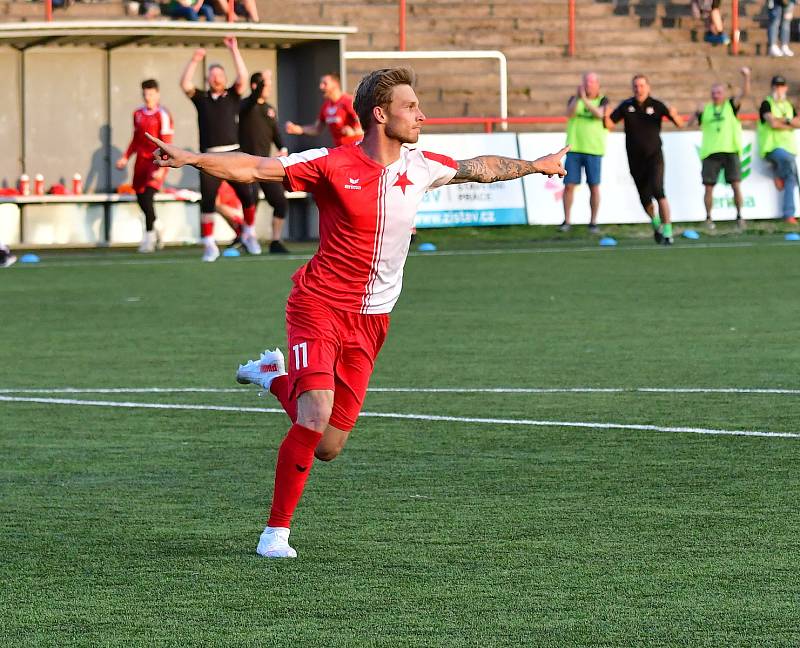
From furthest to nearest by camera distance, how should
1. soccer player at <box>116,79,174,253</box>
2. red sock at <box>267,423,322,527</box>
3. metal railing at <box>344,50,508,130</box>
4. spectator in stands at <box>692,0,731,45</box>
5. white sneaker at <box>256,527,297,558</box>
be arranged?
spectator in stands at <box>692,0,731,45</box> → metal railing at <box>344,50,508,130</box> → soccer player at <box>116,79,174,253</box> → red sock at <box>267,423,322,527</box> → white sneaker at <box>256,527,297,558</box>

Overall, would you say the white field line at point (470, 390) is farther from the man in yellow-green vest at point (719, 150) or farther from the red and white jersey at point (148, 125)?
the man in yellow-green vest at point (719, 150)

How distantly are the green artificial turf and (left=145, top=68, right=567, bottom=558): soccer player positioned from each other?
38cm

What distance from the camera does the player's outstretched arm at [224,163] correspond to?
6004mm

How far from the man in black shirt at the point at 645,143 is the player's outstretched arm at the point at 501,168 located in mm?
16353

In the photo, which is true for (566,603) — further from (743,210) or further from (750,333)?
(743,210)

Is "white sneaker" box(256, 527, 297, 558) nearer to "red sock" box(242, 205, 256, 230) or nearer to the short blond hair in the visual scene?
the short blond hair

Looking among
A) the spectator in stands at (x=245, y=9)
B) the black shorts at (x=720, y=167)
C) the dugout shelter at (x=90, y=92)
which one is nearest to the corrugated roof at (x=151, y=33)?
the dugout shelter at (x=90, y=92)

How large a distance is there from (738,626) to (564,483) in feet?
8.02

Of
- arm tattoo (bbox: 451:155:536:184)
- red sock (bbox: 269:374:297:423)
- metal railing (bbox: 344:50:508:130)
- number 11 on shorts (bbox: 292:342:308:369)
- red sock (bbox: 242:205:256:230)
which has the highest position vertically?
metal railing (bbox: 344:50:508:130)

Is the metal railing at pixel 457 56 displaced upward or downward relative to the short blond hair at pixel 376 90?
upward

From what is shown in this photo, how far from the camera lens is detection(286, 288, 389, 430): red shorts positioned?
6.47 meters

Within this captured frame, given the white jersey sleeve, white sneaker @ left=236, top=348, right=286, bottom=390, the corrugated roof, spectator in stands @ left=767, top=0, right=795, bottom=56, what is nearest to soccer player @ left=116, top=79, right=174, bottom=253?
the corrugated roof

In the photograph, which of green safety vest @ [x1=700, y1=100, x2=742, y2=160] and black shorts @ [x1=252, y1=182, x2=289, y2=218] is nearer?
black shorts @ [x1=252, y1=182, x2=289, y2=218]

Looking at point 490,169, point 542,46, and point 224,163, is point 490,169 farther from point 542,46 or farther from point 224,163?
point 542,46
